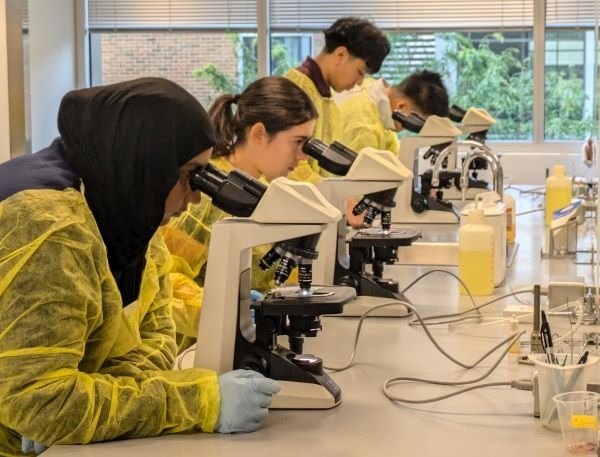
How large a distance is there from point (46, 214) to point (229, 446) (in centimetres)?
42

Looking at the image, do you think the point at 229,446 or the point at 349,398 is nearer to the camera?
the point at 229,446

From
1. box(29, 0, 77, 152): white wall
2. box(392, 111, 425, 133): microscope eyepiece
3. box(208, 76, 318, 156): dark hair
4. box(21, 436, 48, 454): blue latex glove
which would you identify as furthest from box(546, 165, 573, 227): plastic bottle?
box(29, 0, 77, 152): white wall

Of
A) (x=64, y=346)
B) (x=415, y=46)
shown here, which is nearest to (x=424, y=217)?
(x=64, y=346)

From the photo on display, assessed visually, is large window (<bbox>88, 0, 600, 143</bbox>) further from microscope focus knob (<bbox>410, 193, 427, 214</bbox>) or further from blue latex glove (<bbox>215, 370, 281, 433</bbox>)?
blue latex glove (<bbox>215, 370, 281, 433</bbox>)

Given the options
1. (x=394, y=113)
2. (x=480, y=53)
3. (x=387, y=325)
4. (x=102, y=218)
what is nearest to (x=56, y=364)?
(x=102, y=218)

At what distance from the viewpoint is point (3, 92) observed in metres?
5.28

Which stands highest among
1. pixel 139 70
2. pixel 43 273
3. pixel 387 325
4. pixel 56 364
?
pixel 139 70

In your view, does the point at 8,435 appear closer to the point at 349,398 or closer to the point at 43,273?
the point at 43,273

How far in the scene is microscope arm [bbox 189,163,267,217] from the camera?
1.52 m

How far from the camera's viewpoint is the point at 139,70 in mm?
6941

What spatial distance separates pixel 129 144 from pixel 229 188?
0.17 m

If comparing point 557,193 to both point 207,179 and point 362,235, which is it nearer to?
point 362,235

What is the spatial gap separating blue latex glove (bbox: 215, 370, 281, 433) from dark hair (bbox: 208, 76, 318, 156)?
1238 millimetres

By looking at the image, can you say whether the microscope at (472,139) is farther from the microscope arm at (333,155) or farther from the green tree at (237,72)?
the green tree at (237,72)
